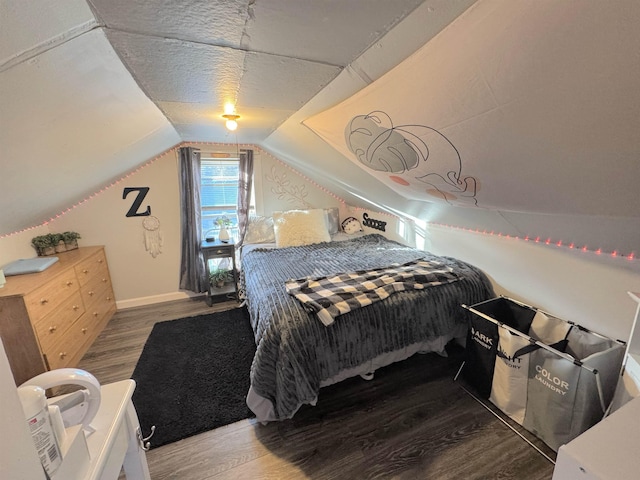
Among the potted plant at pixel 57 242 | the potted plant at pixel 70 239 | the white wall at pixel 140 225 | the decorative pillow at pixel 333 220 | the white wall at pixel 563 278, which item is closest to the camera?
the white wall at pixel 563 278

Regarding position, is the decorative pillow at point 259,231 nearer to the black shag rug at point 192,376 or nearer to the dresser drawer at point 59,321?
the black shag rug at point 192,376

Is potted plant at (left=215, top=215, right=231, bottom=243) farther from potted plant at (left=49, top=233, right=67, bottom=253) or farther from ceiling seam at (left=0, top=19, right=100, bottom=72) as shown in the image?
ceiling seam at (left=0, top=19, right=100, bottom=72)

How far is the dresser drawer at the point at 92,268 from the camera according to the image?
7.93 ft

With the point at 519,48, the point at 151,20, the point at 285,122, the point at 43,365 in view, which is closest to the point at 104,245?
the point at 43,365

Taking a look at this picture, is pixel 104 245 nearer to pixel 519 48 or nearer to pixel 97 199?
pixel 97 199

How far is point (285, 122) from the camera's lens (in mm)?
2016

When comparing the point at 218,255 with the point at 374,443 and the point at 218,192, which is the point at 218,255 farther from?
the point at 374,443

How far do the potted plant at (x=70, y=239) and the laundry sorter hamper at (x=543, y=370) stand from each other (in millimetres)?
3482

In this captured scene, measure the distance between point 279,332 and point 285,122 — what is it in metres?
1.41

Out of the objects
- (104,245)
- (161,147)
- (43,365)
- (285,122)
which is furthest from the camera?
(104,245)

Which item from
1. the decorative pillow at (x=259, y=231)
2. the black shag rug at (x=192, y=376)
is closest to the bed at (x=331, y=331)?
the black shag rug at (x=192, y=376)

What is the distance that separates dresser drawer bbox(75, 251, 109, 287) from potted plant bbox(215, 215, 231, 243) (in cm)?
114

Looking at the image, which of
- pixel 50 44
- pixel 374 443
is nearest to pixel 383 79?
pixel 50 44

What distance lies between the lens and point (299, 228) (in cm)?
314
